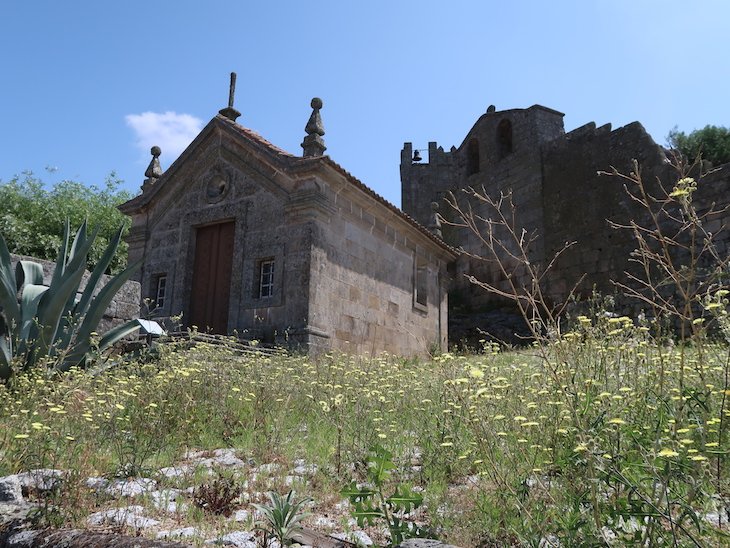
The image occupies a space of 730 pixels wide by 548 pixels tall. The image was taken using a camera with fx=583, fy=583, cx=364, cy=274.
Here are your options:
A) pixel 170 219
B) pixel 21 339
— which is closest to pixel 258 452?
pixel 21 339

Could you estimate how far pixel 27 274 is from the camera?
260 inches

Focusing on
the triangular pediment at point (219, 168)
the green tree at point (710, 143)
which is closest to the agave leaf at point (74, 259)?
the triangular pediment at point (219, 168)

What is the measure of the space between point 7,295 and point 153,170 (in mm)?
7252

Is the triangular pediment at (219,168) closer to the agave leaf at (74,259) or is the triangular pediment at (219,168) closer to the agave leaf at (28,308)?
the agave leaf at (74,259)

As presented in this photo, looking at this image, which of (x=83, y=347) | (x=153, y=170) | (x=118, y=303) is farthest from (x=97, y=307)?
(x=153, y=170)

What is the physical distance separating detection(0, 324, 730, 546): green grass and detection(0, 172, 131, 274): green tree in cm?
1592

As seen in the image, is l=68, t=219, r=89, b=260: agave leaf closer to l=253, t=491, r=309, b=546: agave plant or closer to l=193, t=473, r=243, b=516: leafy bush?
l=193, t=473, r=243, b=516: leafy bush

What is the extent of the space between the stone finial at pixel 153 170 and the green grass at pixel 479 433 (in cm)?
756

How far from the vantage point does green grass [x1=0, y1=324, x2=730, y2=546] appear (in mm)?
2285

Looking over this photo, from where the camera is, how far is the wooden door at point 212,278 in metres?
10.6

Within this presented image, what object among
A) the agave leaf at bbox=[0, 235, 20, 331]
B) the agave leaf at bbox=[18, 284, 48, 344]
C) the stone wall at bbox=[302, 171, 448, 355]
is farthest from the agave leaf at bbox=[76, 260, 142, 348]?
the stone wall at bbox=[302, 171, 448, 355]

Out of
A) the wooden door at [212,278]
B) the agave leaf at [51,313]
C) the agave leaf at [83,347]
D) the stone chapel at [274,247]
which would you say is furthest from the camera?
the wooden door at [212,278]

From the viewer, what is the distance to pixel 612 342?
4.09 metres

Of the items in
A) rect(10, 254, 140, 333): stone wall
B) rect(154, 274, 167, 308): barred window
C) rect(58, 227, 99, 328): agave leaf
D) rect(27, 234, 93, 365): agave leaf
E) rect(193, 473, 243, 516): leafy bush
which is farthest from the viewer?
rect(154, 274, 167, 308): barred window
